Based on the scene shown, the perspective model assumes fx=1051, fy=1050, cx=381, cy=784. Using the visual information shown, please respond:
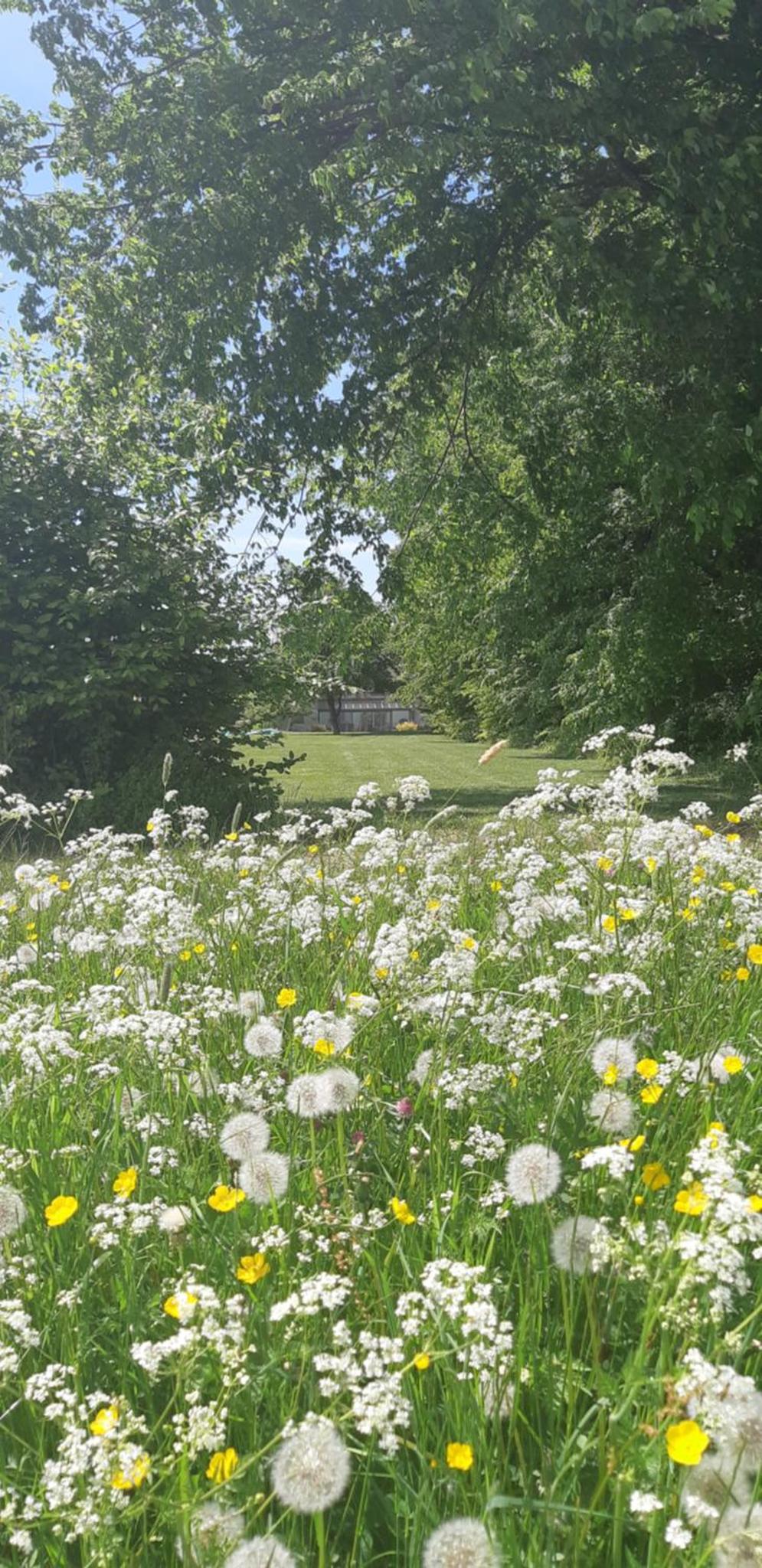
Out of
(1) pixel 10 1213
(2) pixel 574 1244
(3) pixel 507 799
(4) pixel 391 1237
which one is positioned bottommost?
(3) pixel 507 799

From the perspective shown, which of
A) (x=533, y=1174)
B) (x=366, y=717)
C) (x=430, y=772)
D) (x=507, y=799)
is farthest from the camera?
(x=366, y=717)

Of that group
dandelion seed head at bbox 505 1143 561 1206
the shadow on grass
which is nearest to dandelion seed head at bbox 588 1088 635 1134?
dandelion seed head at bbox 505 1143 561 1206

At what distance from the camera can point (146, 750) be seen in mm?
9992

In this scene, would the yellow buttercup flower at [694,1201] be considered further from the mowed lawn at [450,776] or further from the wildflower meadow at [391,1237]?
the mowed lawn at [450,776]

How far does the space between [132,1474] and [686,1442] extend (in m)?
0.63

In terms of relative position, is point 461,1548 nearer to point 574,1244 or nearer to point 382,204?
point 574,1244

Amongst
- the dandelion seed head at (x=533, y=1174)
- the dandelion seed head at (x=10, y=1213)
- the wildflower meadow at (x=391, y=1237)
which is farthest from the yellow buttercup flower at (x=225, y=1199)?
the dandelion seed head at (x=533, y=1174)

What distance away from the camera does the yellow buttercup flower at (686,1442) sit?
990 millimetres

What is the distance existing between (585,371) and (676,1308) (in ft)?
41.8

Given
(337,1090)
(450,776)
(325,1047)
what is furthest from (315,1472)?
(450,776)

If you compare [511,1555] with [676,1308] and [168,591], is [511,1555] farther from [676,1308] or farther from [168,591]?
[168,591]

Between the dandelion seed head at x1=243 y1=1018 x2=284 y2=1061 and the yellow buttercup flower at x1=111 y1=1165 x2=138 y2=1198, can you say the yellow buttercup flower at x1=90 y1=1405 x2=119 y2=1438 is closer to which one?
the yellow buttercup flower at x1=111 y1=1165 x2=138 y2=1198

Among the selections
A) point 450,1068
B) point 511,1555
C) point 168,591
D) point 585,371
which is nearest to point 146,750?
point 168,591

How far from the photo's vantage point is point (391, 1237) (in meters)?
1.97
